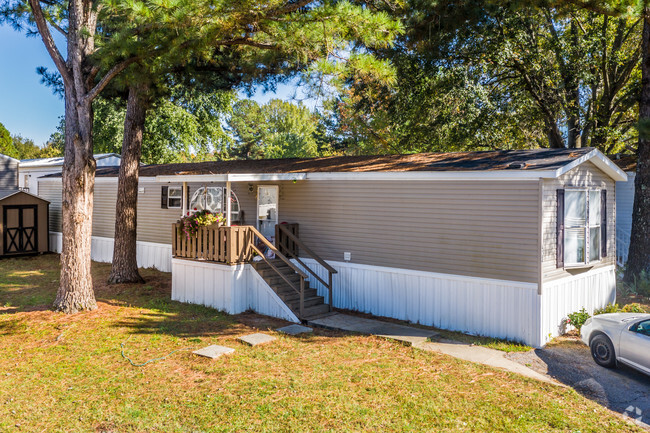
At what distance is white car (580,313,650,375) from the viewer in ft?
22.2

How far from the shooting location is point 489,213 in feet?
28.7

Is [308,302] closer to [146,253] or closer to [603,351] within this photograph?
[603,351]

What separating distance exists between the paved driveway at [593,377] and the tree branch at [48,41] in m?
10.0

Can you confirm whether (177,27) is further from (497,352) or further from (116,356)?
(497,352)

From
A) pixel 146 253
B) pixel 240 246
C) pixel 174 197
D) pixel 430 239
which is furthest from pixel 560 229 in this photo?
pixel 146 253

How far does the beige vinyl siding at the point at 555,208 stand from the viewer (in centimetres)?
830

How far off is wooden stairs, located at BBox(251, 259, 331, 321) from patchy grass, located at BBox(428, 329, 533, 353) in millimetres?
2503

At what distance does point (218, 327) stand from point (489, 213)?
5.43 meters

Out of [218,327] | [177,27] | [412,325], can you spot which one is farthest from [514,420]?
[177,27]

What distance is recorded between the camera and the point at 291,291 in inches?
410

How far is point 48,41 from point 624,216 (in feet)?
53.2

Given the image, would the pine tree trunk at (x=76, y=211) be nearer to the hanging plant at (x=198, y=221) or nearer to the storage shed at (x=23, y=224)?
the hanging plant at (x=198, y=221)

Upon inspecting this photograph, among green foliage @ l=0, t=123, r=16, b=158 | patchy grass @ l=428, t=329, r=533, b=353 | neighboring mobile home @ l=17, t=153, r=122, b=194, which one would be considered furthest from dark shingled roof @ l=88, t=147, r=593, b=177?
green foliage @ l=0, t=123, r=16, b=158

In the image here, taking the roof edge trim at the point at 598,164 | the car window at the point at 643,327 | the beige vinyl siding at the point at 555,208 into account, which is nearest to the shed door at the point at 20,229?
the beige vinyl siding at the point at 555,208
